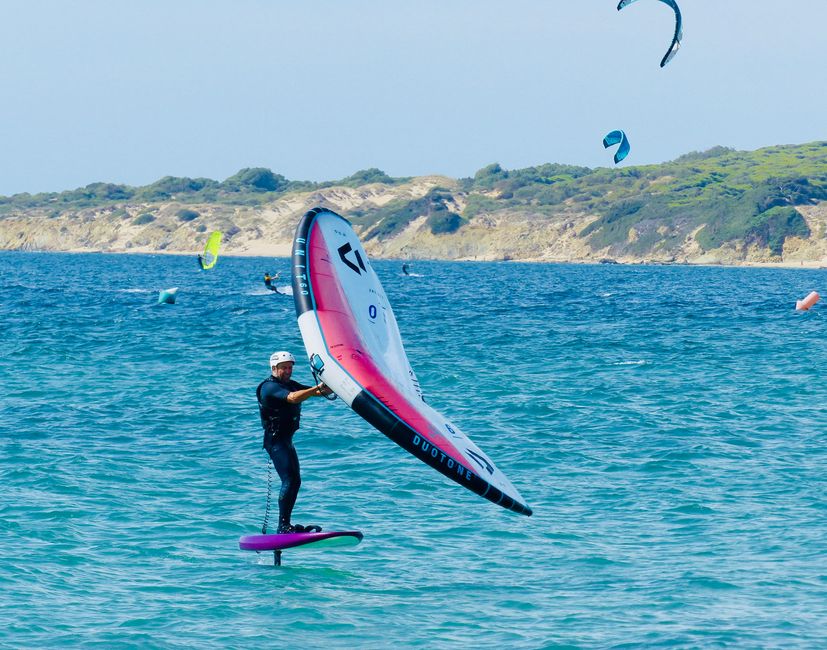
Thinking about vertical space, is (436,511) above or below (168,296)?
below

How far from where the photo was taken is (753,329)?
47.0 meters

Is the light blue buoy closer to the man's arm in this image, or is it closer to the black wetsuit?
the black wetsuit

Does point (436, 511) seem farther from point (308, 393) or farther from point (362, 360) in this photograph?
point (362, 360)

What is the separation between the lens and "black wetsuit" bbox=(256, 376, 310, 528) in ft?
37.9

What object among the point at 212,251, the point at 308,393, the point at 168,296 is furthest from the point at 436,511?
the point at 212,251

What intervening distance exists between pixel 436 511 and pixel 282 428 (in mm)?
4288

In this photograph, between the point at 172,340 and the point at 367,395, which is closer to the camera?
the point at 367,395

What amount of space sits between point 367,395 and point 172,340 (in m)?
31.7

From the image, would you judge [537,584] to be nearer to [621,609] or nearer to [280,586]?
[621,609]

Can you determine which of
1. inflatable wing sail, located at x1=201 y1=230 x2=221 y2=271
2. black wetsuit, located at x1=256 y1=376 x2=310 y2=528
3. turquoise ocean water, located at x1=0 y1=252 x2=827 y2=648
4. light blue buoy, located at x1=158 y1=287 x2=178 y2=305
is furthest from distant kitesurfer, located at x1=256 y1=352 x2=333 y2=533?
inflatable wing sail, located at x1=201 y1=230 x2=221 y2=271

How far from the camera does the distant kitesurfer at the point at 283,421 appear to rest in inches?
451

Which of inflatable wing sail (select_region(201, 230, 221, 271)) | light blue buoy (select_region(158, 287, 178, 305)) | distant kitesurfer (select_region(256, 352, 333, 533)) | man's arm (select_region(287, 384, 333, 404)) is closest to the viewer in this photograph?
man's arm (select_region(287, 384, 333, 404))

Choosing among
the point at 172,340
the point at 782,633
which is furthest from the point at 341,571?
the point at 172,340

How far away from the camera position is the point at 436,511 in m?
15.5
